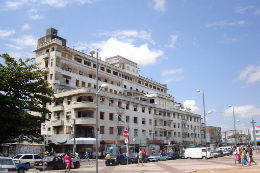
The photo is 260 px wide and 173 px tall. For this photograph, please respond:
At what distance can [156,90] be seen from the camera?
8569 cm

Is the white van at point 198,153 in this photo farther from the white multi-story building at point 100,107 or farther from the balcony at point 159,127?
the balcony at point 159,127

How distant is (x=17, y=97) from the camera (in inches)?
1147

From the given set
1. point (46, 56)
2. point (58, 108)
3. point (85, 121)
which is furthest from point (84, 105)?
point (46, 56)

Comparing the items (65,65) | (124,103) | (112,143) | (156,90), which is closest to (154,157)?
(112,143)

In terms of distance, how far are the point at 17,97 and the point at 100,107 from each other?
2198cm

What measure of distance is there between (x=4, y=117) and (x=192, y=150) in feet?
92.6

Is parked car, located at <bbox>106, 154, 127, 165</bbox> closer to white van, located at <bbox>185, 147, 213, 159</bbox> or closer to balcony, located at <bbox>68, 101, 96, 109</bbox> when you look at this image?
white van, located at <bbox>185, 147, 213, 159</bbox>

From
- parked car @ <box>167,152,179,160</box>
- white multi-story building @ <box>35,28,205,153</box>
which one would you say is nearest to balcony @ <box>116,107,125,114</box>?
white multi-story building @ <box>35,28,205,153</box>

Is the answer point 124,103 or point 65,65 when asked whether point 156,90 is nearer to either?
point 124,103

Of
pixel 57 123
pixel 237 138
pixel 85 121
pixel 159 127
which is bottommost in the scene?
pixel 237 138

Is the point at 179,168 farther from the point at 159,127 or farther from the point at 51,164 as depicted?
the point at 159,127

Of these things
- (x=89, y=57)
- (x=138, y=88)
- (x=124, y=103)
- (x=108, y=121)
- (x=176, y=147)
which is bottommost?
(x=176, y=147)

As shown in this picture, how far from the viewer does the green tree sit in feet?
88.9

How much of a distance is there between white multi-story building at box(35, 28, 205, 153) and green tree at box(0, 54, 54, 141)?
13.8 m
